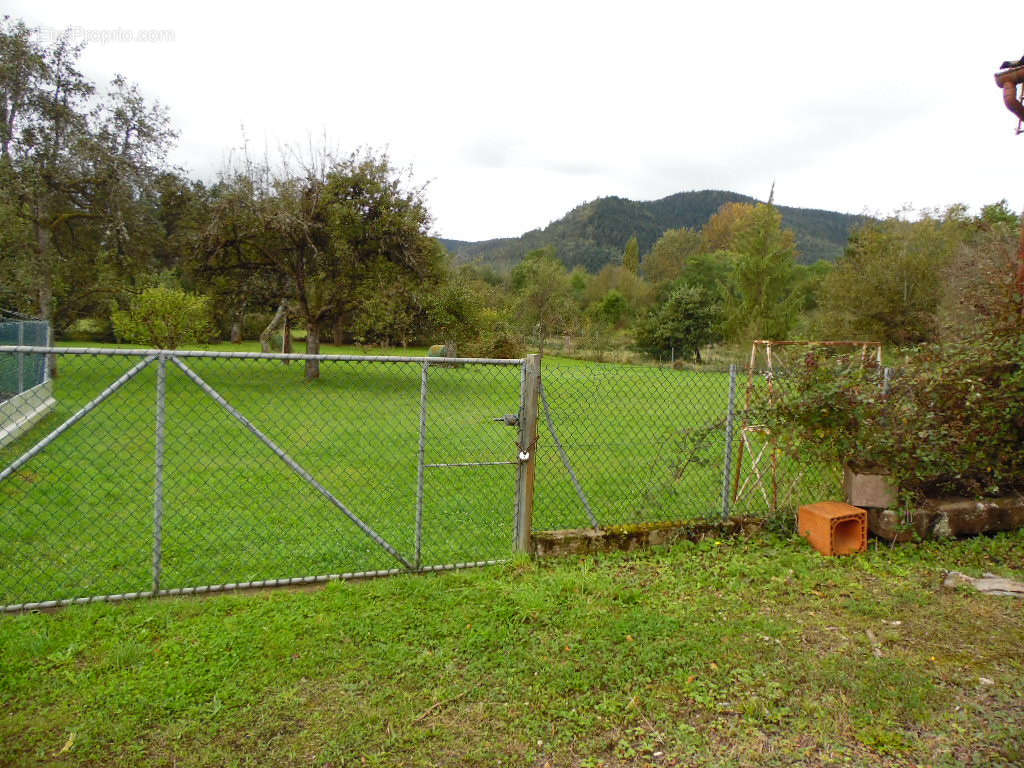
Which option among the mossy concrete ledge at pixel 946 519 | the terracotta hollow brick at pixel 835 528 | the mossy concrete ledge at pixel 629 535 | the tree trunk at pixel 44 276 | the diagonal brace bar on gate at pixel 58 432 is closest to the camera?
the diagonal brace bar on gate at pixel 58 432

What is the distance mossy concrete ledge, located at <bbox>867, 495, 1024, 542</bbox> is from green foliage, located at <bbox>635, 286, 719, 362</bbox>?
86.2 ft

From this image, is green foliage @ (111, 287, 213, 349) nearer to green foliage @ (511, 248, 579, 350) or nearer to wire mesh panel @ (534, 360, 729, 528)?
wire mesh panel @ (534, 360, 729, 528)

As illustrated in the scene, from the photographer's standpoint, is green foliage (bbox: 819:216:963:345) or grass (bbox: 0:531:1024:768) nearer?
grass (bbox: 0:531:1024:768)

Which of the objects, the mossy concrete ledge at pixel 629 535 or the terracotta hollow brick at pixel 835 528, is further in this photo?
the terracotta hollow brick at pixel 835 528

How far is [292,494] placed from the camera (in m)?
5.74

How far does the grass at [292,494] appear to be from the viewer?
4.12 metres

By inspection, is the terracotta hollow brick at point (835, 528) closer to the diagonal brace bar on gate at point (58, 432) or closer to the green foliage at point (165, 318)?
the diagonal brace bar on gate at point (58, 432)

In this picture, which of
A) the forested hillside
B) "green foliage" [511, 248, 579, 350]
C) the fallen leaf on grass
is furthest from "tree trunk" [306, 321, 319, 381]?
the forested hillside

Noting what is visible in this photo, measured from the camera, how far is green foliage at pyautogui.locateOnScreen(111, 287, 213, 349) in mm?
15328

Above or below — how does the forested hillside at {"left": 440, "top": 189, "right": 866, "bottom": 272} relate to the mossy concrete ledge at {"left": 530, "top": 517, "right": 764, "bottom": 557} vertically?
above

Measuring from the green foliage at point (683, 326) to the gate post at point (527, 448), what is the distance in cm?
2764

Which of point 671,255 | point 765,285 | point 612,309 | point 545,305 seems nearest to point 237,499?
point 765,285

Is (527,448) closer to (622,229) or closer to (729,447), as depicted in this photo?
(729,447)

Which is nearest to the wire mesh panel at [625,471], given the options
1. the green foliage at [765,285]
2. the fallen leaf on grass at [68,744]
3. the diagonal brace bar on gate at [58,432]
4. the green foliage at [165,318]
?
the diagonal brace bar on gate at [58,432]
